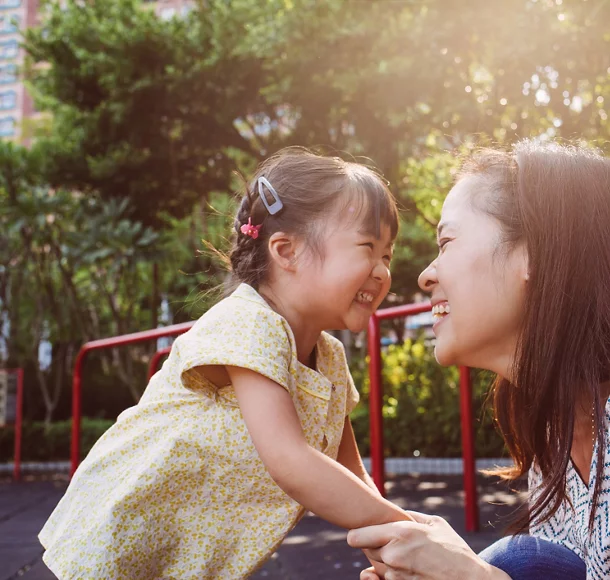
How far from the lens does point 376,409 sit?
9.32 ft

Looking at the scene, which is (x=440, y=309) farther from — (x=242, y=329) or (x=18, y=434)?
(x=18, y=434)

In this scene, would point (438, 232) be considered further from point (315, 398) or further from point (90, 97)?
point (90, 97)

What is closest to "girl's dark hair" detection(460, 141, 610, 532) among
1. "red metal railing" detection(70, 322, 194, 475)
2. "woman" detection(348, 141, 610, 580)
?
"woman" detection(348, 141, 610, 580)

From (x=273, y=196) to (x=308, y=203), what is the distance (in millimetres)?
88

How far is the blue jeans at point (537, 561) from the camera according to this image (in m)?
1.26

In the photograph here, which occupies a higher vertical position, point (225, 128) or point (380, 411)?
point (225, 128)

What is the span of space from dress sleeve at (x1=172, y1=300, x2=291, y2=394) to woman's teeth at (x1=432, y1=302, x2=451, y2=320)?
29cm

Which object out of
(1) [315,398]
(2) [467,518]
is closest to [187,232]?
(2) [467,518]

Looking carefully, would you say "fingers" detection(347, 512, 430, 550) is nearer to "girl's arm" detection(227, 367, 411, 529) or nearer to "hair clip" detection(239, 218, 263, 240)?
"girl's arm" detection(227, 367, 411, 529)

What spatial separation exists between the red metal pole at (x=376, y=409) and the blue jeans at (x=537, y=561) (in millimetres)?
1242

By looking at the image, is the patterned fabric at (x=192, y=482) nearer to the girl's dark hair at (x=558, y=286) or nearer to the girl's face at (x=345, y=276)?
the girl's face at (x=345, y=276)

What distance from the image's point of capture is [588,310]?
1.19 meters

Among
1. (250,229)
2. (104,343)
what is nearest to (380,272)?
(250,229)

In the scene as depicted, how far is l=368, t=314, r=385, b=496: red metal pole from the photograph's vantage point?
8.73 ft
